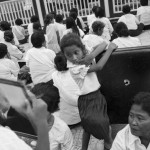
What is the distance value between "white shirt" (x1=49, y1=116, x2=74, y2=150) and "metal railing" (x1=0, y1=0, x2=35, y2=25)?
25.1 ft

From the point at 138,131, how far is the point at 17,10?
7989mm

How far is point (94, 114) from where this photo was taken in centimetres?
228

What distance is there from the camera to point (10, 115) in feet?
4.54

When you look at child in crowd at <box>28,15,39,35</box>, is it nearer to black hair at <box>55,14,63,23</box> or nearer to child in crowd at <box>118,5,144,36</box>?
black hair at <box>55,14,63,23</box>

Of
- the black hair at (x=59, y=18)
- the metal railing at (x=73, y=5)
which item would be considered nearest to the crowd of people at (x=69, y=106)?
the black hair at (x=59, y=18)

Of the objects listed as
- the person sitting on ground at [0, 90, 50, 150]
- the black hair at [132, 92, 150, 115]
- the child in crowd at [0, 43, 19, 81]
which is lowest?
the child in crowd at [0, 43, 19, 81]

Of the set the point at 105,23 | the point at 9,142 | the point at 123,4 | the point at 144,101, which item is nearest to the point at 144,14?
the point at 123,4

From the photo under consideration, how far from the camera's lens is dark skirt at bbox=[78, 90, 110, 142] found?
227cm

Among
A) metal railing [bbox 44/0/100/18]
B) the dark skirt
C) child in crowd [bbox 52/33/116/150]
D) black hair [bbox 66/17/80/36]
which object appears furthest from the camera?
metal railing [bbox 44/0/100/18]

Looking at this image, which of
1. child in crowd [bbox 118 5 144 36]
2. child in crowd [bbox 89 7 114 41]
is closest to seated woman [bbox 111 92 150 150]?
child in crowd [bbox 89 7 114 41]

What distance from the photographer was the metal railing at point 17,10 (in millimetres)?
8828

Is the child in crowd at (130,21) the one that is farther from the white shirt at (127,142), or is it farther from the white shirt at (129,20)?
the white shirt at (127,142)

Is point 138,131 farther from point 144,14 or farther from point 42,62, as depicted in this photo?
point 144,14

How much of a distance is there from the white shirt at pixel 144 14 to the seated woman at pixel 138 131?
5640 millimetres
